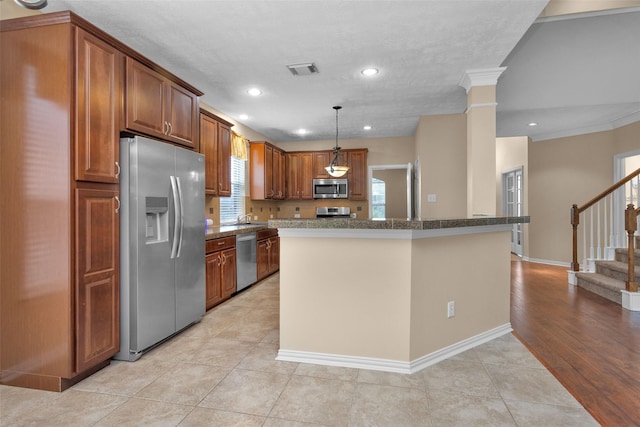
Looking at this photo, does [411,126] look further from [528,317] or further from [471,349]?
[471,349]

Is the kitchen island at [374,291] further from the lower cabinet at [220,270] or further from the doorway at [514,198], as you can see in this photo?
the doorway at [514,198]

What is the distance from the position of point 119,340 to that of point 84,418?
27.6 inches

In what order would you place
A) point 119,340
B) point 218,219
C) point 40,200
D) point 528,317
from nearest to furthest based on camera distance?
point 40,200 → point 119,340 → point 528,317 → point 218,219

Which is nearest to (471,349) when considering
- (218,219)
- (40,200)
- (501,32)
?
(501,32)

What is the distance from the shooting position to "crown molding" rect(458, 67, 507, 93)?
3.54m

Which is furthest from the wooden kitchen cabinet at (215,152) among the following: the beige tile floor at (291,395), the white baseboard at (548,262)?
the white baseboard at (548,262)

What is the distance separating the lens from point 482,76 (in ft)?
11.9

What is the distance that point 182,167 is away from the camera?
301 cm

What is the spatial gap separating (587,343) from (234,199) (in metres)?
4.86

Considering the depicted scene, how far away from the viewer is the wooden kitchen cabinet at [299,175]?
7000 millimetres

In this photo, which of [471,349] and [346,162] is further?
[346,162]

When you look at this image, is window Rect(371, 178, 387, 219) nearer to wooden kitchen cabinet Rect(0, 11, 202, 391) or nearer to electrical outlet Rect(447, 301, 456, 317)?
electrical outlet Rect(447, 301, 456, 317)

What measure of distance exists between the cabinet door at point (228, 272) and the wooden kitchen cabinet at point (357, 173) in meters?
3.31

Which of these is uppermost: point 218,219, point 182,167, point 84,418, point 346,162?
point 346,162
